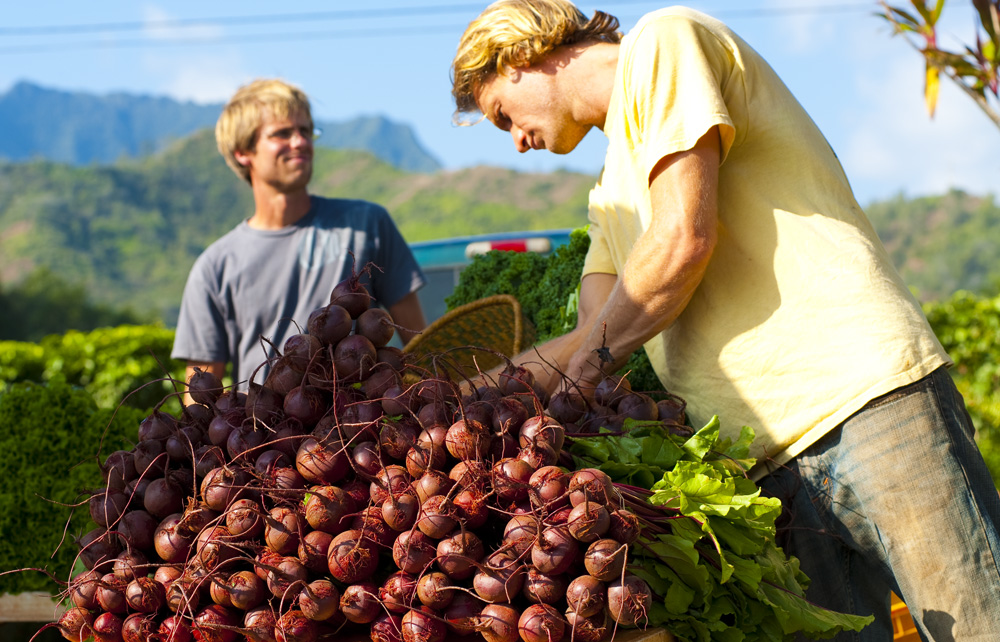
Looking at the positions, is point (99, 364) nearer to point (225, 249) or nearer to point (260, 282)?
point (225, 249)

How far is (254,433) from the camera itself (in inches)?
55.2

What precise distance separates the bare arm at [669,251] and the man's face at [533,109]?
0.42 metres

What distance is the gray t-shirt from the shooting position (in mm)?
3318

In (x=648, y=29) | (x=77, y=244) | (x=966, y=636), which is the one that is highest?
(x=648, y=29)

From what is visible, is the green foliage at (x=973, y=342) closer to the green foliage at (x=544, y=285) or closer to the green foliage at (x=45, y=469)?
the green foliage at (x=544, y=285)

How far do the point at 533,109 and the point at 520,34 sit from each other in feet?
0.61

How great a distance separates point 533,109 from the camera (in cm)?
204

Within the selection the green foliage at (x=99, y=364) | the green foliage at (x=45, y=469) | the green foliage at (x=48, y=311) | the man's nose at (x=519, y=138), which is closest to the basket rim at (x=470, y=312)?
the man's nose at (x=519, y=138)

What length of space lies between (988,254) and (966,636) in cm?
5139

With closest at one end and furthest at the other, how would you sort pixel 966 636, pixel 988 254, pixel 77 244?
pixel 966 636, pixel 988 254, pixel 77 244

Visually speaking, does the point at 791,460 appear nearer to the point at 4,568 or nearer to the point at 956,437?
the point at 956,437

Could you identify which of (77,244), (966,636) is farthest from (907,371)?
(77,244)

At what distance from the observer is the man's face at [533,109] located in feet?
6.57

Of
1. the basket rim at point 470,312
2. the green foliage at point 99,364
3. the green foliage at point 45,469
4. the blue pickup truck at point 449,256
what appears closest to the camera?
the basket rim at point 470,312
